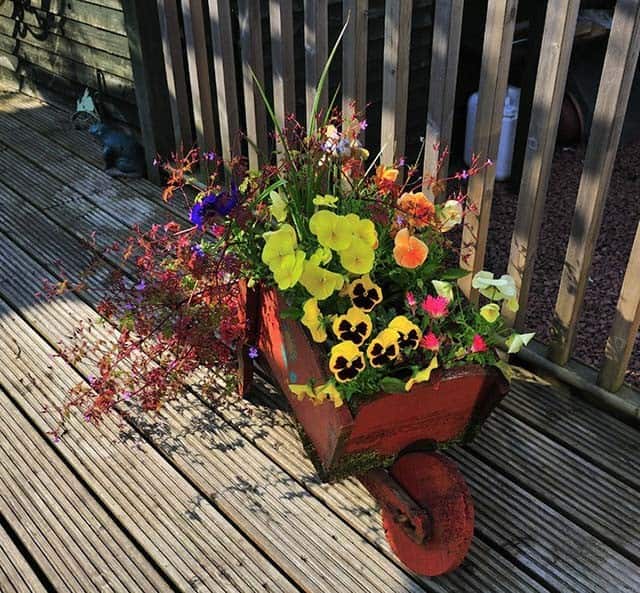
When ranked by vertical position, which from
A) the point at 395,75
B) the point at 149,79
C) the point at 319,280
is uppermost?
the point at 395,75

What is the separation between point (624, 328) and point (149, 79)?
2207mm

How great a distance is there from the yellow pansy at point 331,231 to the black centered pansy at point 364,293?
101 mm

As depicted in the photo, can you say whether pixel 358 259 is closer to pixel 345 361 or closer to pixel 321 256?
pixel 321 256

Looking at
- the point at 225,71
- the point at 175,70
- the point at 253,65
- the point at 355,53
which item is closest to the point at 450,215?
the point at 355,53

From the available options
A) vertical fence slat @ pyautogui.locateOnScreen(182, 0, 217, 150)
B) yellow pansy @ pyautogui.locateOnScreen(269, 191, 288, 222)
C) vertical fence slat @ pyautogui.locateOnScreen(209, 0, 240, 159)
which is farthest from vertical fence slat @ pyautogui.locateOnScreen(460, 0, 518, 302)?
vertical fence slat @ pyautogui.locateOnScreen(182, 0, 217, 150)

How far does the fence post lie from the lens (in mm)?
2980

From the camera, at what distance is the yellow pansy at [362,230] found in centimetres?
140

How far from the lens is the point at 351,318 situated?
55.7 inches

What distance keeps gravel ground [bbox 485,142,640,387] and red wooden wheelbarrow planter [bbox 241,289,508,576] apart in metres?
1.01

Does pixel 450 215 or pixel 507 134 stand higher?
pixel 450 215

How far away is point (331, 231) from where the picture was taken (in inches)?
54.7

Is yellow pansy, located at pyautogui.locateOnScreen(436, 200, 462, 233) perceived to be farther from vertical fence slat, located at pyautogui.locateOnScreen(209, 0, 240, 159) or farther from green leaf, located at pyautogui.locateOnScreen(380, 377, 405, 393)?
vertical fence slat, located at pyautogui.locateOnScreen(209, 0, 240, 159)

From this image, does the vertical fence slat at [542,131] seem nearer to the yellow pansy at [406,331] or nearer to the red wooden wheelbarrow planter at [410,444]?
the red wooden wheelbarrow planter at [410,444]

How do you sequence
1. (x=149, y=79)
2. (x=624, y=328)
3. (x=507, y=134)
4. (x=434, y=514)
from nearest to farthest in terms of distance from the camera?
(x=434, y=514), (x=624, y=328), (x=149, y=79), (x=507, y=134)
